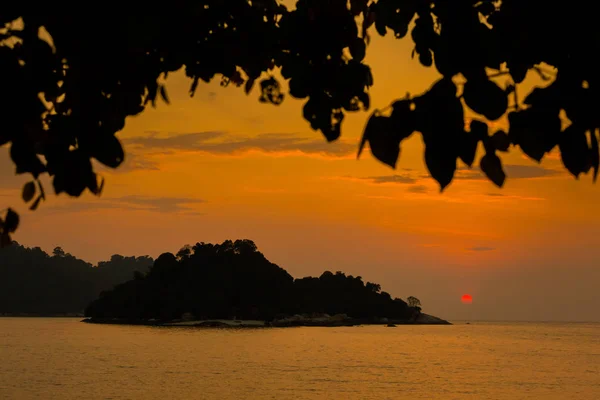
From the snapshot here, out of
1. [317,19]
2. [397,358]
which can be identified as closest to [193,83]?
[317,19]

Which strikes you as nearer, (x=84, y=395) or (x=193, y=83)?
(x=193, y=83)

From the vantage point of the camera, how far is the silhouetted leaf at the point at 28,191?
3.90 meters

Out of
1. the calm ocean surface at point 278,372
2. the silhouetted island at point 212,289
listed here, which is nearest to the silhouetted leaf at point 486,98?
the calm ocean surface at point 278,372

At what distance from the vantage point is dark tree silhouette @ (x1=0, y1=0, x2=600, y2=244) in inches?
125

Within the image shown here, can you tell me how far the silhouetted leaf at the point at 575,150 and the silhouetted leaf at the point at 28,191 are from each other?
8.16ft

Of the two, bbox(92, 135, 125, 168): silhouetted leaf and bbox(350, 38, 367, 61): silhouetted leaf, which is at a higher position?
bbox(350, 38, 367, 61): silhouetted leaf

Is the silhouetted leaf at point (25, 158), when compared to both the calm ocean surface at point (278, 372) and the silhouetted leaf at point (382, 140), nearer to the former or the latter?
the silhouetted leaf at point (382, 140)

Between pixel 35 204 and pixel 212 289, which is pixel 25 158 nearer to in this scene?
pixel 35 204

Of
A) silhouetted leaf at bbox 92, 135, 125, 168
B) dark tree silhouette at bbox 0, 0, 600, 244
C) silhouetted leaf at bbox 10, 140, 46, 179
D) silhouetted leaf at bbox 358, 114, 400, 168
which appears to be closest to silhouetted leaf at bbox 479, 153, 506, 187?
dark tree silhouette at bbox 0, 0, 600, 244

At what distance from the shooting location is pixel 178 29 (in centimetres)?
459

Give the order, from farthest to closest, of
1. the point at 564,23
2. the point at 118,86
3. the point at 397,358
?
the point at 397,358 → the point at 118,86 → the point at 564,23

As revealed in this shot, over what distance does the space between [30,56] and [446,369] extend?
290 ft

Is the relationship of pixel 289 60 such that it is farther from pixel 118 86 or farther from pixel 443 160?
pixel 443 160

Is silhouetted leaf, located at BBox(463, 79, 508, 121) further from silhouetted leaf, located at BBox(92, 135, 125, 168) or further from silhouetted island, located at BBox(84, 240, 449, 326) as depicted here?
silhouetted island, located at BBox(84, 240, 449, 326)
